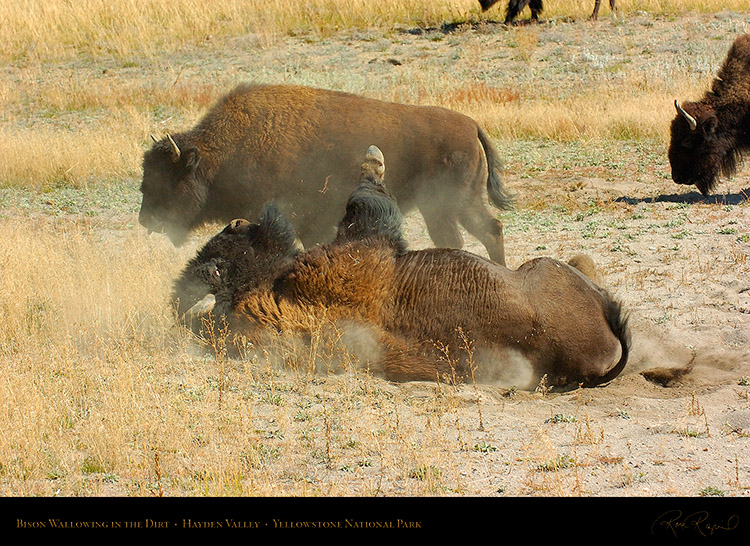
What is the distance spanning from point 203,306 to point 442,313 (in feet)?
4.69

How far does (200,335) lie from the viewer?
18.3ft

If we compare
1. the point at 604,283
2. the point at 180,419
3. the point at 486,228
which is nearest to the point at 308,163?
the point at 486,228

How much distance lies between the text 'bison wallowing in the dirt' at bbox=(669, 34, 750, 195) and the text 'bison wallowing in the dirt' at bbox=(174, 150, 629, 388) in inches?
242

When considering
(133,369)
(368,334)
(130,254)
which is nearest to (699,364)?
(368,334)

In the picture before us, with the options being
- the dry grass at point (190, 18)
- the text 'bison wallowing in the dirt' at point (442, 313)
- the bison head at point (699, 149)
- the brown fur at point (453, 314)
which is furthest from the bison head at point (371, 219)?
the dry grass at point (190, 18)

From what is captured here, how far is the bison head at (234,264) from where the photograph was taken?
18.0 ft

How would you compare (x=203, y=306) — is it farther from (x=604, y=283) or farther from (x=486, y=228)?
(x=604, y=283)

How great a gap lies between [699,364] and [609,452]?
1830 millimetres

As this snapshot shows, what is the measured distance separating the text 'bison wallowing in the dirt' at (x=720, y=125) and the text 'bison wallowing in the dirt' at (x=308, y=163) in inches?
170

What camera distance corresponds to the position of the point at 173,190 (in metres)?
7.54

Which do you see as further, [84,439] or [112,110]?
[112,110]

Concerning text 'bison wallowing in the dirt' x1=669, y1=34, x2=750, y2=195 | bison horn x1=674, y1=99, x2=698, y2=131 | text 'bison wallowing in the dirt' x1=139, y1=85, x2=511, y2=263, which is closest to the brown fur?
text 'bison wallowing in the dirt' x1=139, y1=85, x2=511, y2=263

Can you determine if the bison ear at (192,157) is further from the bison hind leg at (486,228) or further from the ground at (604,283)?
the bison hind leg at (486,228)
